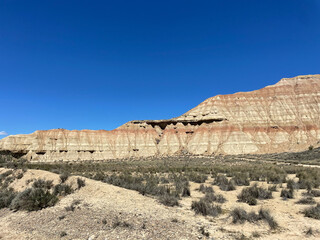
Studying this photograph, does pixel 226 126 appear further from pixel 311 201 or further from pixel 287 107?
pixel 311 201

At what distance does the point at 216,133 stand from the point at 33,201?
2383 inches

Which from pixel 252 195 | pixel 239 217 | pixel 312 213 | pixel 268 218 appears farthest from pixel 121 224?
pixel 312 213

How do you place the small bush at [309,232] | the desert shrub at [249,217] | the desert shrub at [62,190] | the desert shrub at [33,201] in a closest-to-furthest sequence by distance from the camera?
1. the small bush at [309,232]
2. the desert shrub at [249,217]
3. the desert shrub at [33,201]
4. the desert shrub at [62,190]

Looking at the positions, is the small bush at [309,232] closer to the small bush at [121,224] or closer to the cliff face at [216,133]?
the small bush at [121,224]

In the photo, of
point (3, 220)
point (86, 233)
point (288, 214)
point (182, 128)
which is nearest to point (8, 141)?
point (182, 128)

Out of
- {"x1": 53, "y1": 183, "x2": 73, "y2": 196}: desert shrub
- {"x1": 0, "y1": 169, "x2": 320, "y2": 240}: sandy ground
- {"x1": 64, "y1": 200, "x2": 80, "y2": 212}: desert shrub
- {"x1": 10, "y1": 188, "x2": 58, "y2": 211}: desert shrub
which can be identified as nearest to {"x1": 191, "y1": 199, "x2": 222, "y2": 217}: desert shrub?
{"x1": 0, "y1": 169, "x2": 320, "y2": 240}: sandy ground

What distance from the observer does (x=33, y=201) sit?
33.5 ft

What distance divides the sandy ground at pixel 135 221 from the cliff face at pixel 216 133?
172ft

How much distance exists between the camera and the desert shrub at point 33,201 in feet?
33.0

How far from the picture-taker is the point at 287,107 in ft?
229

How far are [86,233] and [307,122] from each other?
244 feet

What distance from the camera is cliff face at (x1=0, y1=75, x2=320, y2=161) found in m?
61.2

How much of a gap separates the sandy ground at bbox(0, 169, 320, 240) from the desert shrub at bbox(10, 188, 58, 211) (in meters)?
0.30

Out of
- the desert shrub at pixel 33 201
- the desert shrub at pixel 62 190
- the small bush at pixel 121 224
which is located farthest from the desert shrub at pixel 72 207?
the small bush at pixel 121 224
